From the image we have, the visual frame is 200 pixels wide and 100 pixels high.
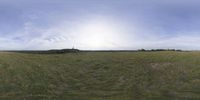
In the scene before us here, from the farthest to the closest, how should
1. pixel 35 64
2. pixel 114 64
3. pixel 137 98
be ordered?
pixel 114 64 → pixel 35 64 → pixel 137 98

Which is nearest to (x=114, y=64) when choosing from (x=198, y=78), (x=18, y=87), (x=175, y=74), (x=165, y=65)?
(x=165, y=65)

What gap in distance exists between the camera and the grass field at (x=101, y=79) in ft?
177

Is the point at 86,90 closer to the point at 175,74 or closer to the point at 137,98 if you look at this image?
the point at 137,98

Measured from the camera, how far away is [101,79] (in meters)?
67.6

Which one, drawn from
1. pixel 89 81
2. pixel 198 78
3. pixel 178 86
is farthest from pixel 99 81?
pixel 198 78

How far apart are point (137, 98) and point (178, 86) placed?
13.4 metres

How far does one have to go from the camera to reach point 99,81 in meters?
65.8

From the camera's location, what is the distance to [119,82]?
65.1m

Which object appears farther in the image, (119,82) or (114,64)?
(114,64)

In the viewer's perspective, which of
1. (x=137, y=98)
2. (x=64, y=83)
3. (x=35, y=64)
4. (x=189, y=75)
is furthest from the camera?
(x=35, y=64)

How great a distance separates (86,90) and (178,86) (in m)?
17.4

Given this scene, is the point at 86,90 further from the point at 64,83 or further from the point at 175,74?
the point at 175,74

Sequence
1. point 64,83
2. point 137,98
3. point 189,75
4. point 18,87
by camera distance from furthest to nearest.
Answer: point 189,75 → point 64,83 → point 18,87 → point 137,98

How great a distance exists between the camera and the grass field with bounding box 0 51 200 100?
177 ft
